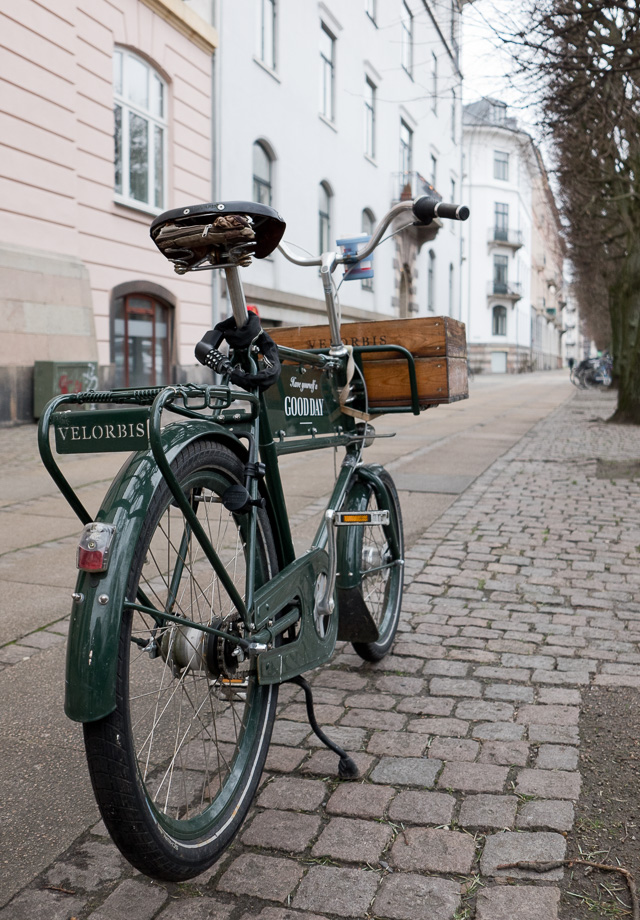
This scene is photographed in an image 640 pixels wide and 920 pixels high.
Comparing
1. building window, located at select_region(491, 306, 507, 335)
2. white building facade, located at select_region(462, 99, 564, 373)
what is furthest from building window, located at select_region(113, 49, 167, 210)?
building window, located at select_region(491, 306, 507, 335)

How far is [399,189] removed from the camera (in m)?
28.9

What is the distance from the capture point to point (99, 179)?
13695 mm

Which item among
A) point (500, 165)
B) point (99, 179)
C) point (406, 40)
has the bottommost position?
point (99, 179)

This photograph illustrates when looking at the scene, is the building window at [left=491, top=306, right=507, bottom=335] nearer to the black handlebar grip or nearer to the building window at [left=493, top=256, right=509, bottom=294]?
the building window at [left=493, top=256, right=509, bottom=294]

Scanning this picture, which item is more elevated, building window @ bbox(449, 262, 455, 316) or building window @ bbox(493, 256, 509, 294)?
building window @ bbox(493, 256, 509, 294)

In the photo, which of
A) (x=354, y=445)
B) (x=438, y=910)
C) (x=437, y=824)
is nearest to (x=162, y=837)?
(x=438, y=910)

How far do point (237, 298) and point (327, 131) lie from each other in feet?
71.6

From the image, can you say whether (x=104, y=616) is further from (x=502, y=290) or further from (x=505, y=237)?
(x=505, y=237)

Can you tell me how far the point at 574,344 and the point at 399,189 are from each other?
96918 mm

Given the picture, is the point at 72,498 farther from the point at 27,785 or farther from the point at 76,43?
the point at 76,43

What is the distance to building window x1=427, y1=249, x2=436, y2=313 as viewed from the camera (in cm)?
3525

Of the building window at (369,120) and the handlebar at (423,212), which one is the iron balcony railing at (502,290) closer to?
the building window at (369,120)

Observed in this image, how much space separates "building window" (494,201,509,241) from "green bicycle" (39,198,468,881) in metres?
59.8

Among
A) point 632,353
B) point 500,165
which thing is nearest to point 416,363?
point 632,353
